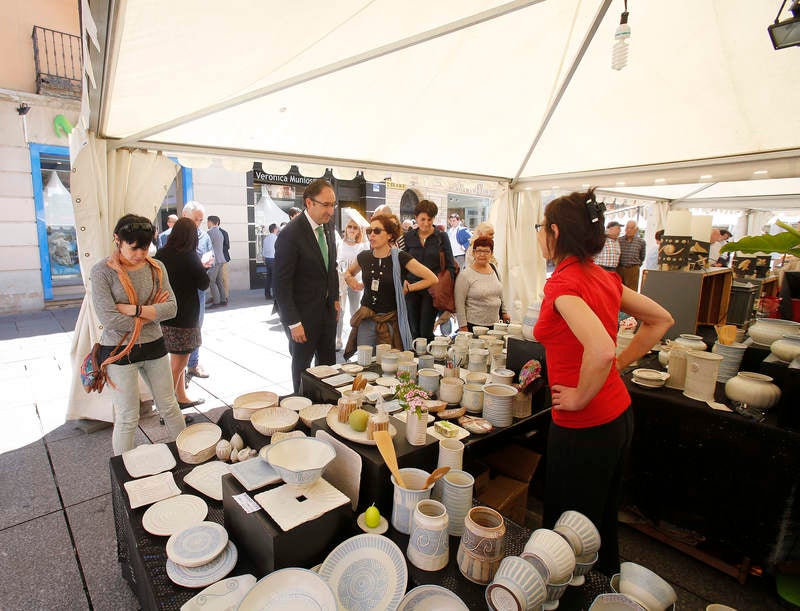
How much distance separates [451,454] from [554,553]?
1.67 ft

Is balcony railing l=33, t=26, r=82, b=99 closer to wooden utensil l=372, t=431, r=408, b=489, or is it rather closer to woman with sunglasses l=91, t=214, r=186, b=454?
woman with sunglasses l=91, t=214, r=186, b=454

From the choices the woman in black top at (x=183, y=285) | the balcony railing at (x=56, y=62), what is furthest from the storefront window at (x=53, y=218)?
the woman in black top at (x=183, y=285)

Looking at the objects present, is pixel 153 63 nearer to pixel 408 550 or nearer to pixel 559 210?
pixel 559 210

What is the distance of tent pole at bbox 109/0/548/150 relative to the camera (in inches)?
95.5

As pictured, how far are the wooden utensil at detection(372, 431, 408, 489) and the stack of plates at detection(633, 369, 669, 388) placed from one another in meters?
1.68

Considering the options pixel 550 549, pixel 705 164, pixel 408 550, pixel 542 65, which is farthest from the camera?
pixel 705 164

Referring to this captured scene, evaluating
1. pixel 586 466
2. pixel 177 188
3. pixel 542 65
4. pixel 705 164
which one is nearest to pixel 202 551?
pixel 586 466

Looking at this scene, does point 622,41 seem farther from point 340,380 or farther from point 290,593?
point 290,593

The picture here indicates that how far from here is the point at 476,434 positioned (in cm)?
181

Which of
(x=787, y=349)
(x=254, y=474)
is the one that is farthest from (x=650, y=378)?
(x=254, y=474)

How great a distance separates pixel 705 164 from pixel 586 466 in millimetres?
4033

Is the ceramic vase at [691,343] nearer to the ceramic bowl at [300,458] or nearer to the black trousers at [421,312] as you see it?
the black trousers at [421,312]

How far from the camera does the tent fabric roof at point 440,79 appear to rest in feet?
7.53

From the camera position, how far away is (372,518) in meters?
1.25
